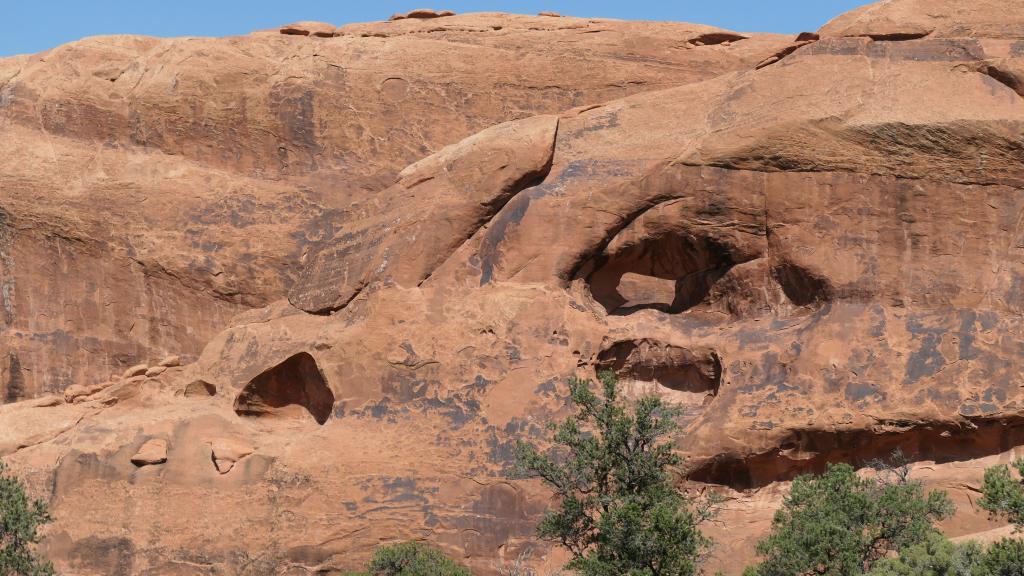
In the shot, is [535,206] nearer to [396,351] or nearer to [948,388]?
[396,351]

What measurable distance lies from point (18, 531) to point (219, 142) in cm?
880

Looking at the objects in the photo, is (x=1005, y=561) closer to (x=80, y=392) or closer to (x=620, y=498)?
(x=620, y=498)

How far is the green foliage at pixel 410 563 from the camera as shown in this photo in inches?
818

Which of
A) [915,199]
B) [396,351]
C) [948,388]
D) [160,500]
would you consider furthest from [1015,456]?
[160,500]

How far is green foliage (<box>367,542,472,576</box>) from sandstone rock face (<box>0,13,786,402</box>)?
6655 millimetres

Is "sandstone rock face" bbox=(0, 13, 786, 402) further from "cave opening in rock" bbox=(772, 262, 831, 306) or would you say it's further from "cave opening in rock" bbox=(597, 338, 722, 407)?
"cave opening in rock" bbox=(597, 338, 722, 407)

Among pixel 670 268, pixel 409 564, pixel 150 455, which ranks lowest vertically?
pixel 409 564

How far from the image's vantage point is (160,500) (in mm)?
22531

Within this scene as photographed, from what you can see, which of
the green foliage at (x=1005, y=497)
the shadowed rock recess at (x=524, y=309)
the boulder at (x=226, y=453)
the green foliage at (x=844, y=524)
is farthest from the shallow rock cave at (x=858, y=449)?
the boulder at (x=226, y=453)

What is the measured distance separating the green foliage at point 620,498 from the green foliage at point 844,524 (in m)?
1.00

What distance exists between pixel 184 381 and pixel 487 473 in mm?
5234

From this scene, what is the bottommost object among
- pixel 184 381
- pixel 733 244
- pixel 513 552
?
pixel 513 552

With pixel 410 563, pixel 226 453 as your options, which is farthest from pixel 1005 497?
pixel 226 453

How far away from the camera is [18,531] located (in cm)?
2117
